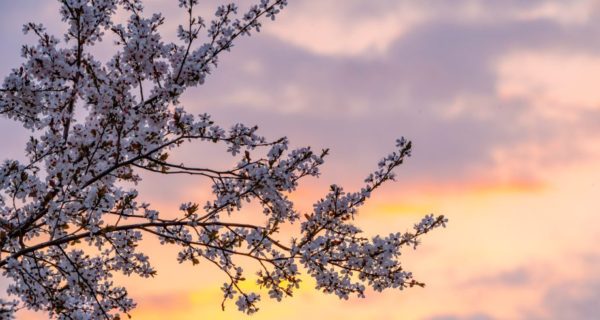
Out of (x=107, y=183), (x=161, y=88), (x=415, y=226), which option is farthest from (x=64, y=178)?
(x=415, y=226)

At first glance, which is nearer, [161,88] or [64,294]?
[161,88]

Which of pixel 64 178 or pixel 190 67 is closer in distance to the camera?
pixel 64 178

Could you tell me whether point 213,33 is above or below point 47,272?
above

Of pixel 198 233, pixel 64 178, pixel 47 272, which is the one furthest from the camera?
pixel 47 272

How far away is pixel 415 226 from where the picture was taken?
10547 mm

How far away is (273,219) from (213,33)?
9.41 ft

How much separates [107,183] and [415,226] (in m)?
4.43

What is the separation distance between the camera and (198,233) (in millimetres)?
10250

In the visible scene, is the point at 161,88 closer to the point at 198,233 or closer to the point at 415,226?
the point at 198,233

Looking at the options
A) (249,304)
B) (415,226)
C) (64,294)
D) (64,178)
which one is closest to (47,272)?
(64,294)

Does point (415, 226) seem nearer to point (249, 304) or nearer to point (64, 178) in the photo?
point (249, 304)

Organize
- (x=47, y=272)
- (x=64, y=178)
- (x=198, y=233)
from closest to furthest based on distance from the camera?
1. (x=64, y=178)
2. (x=198, y=233)
3. (x=47, y=272)

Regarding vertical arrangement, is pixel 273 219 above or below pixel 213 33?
below

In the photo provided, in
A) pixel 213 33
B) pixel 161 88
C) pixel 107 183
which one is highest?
pixel 213 33
